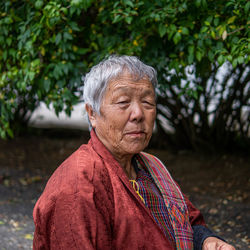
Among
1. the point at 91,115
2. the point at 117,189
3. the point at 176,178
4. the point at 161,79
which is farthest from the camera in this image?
the point at 176,178

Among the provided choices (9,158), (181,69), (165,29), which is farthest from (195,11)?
(9,158)

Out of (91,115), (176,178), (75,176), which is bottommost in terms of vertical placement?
(176,178)

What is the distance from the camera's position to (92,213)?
1.68 metres

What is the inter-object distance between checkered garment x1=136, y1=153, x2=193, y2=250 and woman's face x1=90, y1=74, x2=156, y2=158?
0.27m

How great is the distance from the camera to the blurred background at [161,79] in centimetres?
328

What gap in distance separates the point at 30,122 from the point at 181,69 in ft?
16.9

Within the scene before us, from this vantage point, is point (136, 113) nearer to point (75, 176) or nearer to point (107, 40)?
point (75, 176)

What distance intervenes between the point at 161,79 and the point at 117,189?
222cm

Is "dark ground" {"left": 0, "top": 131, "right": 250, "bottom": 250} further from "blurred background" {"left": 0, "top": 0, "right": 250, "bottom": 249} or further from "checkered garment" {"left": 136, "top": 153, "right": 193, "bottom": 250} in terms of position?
"checkered garment" {"left": 136, "top": 153, "right": 193, "bottom": 250}

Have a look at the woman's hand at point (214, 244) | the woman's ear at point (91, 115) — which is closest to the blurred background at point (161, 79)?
the woman's ear at point (91, 115)

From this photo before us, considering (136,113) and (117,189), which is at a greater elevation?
(136,113)

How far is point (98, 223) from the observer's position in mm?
1692

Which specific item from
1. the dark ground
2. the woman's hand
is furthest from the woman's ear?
the dark ground

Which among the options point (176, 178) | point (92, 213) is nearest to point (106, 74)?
point (92, 213)
